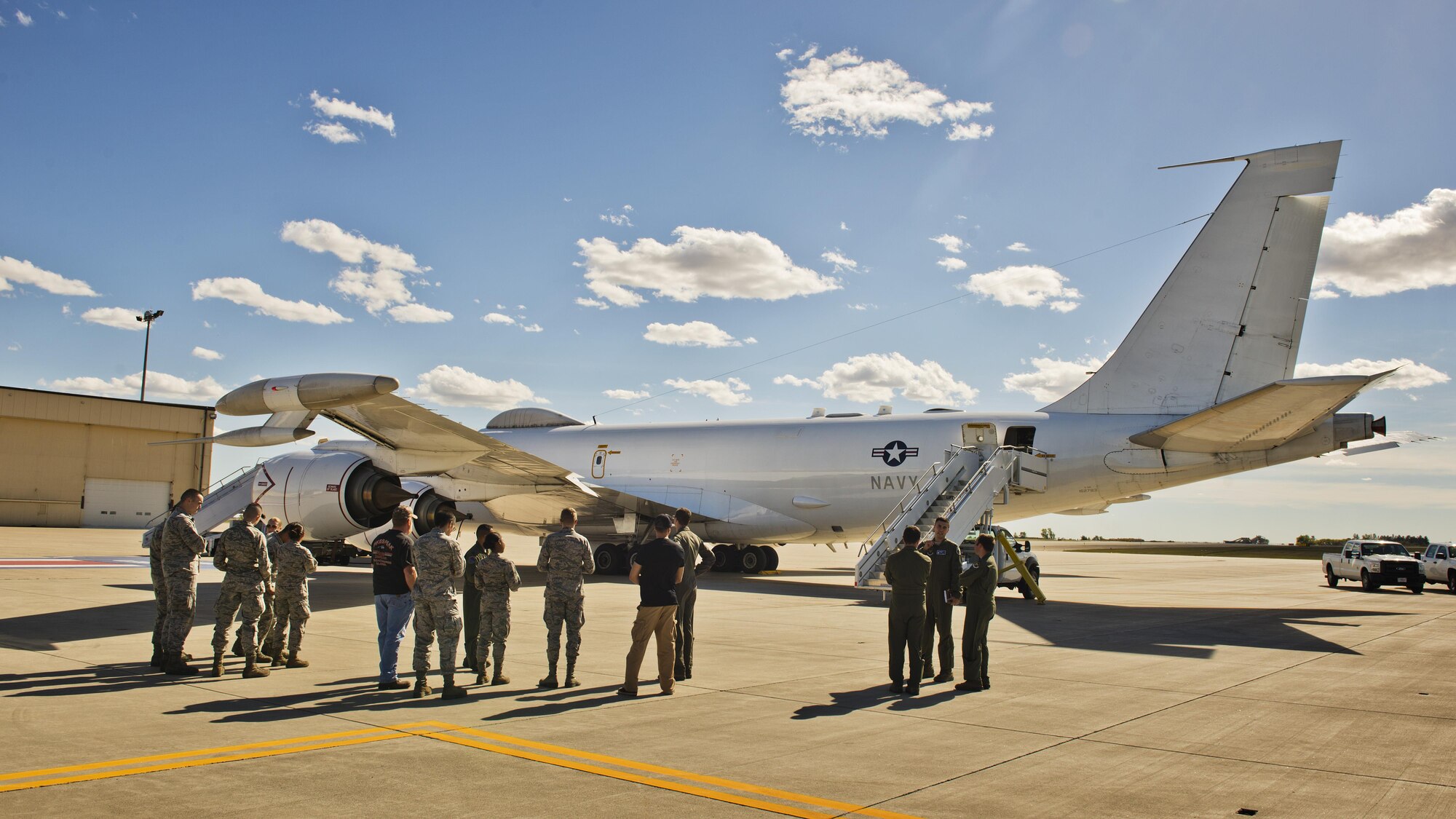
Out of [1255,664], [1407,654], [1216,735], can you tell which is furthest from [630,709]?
[1407,654]

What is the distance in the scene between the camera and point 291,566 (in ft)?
30.5

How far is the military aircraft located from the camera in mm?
15273

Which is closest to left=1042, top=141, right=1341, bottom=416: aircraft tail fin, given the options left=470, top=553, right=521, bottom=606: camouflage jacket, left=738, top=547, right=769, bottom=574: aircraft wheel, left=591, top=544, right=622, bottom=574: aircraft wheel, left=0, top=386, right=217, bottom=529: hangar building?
left=738, top=547, right=769, bottom=574: aircraft wheel

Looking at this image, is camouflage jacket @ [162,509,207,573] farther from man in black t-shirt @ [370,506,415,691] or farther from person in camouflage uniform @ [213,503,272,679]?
man in black t-shirt @ [370,506,415,691]

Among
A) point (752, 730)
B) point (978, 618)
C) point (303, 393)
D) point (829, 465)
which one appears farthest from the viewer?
point (829, 465)

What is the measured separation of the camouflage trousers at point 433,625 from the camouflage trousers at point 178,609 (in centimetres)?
225

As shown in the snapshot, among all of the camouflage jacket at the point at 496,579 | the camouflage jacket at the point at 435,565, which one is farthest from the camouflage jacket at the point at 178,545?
the camouflage jacket at the point at 496,579

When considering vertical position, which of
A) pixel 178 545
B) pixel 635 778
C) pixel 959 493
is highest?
pixel 959 493

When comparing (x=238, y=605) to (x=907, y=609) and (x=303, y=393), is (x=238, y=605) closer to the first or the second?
(x=303, y=393)

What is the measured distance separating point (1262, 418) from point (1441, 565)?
15.9 m

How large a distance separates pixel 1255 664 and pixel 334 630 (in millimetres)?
10352

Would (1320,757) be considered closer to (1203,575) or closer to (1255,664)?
(1255,664)

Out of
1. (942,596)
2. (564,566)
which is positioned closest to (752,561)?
(942,596)

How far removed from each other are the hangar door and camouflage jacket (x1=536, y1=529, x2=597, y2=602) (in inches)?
1984
